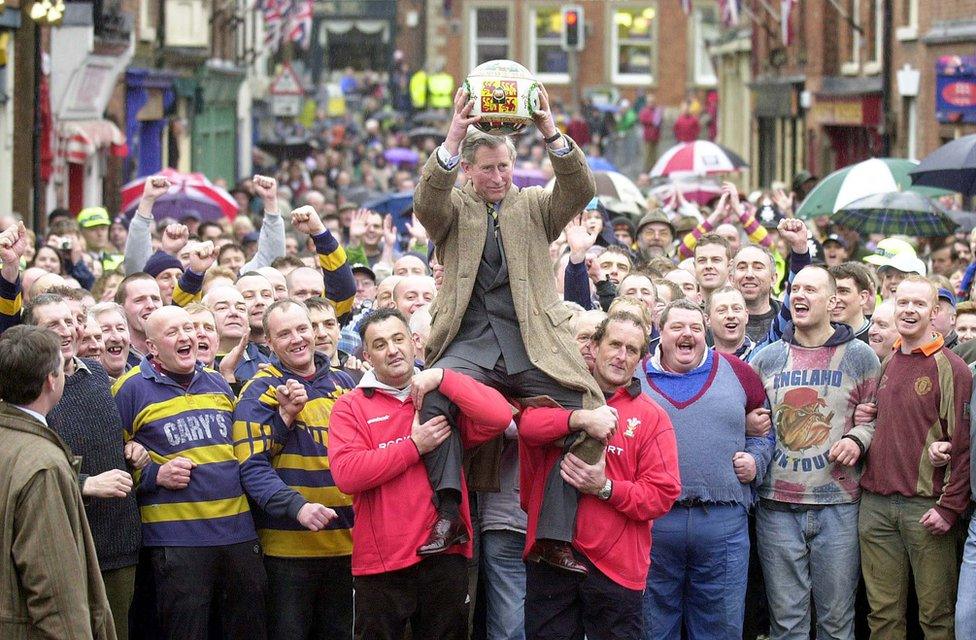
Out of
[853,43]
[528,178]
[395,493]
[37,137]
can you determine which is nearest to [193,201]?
[37,137]

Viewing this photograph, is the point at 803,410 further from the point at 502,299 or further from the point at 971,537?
the point at 502,299

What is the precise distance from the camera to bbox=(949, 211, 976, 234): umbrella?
53.3 ft

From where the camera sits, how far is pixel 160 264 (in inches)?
428

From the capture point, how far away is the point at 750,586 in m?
8.84

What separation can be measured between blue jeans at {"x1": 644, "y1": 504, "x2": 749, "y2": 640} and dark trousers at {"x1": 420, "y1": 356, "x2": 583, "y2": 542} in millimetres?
1025

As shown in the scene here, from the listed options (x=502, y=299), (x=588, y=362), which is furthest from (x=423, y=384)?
(x=588, y=362)

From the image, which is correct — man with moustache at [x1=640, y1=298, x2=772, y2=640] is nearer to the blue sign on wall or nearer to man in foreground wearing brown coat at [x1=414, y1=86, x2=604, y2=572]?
man in foreground wearing brown coat at [x1=414, y1=86, x2=604, y2=572]

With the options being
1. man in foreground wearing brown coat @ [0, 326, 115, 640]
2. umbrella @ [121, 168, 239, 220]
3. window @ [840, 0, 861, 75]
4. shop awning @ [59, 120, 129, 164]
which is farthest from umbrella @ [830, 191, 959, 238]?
window @ [840, 0, 861, 75]

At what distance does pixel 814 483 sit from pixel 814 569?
1.42ft

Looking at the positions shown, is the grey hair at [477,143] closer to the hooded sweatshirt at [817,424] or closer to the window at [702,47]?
the hooded sweatshirt at [817,424]

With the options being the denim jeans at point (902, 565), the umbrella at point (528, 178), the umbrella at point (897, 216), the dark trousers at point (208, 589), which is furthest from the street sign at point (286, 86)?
the dark trousers at point (208, 589)

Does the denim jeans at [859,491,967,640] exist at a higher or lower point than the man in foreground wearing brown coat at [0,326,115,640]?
lower

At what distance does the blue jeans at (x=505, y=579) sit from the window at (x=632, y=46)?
50291 millimetres

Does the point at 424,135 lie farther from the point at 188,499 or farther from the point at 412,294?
the point at 188,499
